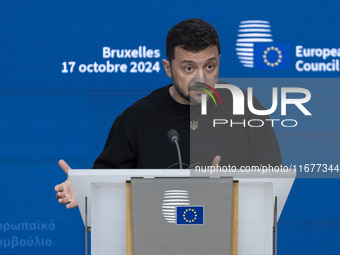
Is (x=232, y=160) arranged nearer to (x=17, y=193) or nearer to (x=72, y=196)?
(x=72, y=196)

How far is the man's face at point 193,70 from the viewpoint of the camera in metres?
2.52

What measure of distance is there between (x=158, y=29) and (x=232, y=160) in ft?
3.74

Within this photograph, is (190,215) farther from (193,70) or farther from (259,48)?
(259,48)

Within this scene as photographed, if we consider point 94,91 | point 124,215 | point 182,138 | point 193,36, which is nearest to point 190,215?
point 124,215

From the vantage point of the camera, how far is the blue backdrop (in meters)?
3.47

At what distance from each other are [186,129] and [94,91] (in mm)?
973

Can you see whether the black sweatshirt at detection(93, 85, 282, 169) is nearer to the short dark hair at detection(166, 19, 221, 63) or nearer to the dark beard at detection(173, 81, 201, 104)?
the dark beard at detection(173, 81, 201, 104)

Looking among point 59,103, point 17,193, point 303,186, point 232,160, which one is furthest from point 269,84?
point 17,193

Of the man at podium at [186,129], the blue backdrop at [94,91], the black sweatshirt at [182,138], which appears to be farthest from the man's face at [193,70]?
the blue backdrop at [94,91]

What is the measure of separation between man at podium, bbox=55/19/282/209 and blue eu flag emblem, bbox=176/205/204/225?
2.58 feet

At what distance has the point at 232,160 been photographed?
2.65 meters

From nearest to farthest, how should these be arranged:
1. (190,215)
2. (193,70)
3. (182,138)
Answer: (190,215) → (193,70) → (182,138)

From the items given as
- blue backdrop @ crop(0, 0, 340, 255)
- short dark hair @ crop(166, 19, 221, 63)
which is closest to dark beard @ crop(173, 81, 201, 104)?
short dark hair @ crop(166, 19, 221, 63)

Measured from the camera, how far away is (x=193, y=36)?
8.50 feet
